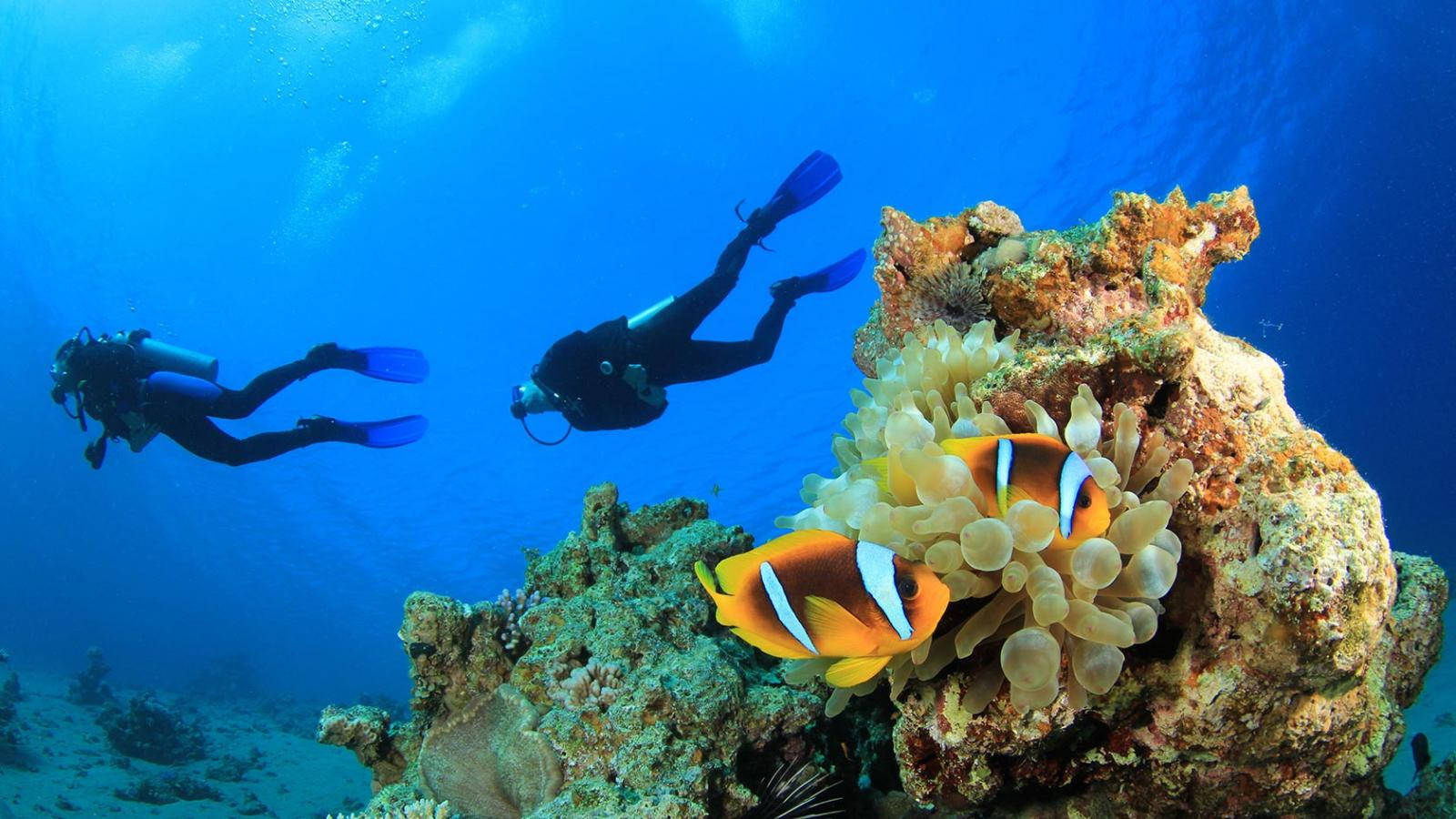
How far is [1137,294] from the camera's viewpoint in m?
2.85

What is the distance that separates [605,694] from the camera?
10.1 feet

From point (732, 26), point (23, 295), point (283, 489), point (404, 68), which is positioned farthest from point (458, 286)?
point (23, 295)

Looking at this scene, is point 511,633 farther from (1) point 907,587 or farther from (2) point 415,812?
(1) point 907,587

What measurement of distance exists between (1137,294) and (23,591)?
86448mm

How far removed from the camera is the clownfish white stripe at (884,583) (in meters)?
1.53

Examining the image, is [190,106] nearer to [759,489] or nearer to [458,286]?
[458,286]

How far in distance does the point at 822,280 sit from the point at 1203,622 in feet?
27.3

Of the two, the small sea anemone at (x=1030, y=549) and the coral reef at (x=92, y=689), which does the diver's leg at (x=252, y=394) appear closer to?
the small sea anemone at (x=1030, y=549)

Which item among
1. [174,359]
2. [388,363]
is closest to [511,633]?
[388,363]

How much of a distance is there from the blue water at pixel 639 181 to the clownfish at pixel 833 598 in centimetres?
2399

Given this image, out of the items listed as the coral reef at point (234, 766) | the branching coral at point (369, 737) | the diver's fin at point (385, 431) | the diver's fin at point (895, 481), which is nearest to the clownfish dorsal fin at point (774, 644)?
the diver's fin at point (895, 481)

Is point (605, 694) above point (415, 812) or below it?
above

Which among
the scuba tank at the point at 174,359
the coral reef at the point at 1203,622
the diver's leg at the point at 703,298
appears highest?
the scuba tank at the point at 174,359

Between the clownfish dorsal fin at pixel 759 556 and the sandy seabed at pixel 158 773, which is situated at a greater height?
the sandy seabed at pixel 158 773
